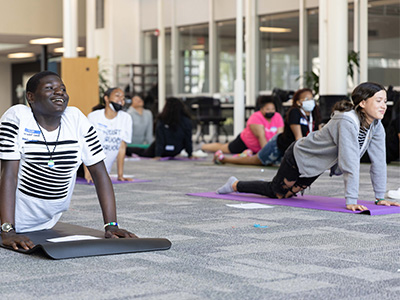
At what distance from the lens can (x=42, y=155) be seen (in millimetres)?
3697

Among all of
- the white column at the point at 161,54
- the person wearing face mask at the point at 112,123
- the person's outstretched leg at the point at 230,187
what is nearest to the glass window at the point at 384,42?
the white column at the point at 161,54

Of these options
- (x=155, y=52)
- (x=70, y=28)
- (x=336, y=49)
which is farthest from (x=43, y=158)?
(x=155, y=52)

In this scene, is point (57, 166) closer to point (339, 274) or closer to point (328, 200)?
point (339, 274)

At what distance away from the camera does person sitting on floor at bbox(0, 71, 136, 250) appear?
3605 millimetres

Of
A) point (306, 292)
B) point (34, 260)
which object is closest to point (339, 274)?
point (306, 292)

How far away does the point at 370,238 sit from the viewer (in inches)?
159

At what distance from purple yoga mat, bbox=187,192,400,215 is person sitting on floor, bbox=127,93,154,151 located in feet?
18.6

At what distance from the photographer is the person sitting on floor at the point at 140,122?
466 inches

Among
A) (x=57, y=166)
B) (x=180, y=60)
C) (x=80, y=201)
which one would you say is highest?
(x=180, y=60)

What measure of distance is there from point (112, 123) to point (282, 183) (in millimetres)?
2234

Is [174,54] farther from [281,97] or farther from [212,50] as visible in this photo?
[281,97]

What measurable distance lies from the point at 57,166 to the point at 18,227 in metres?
0.45

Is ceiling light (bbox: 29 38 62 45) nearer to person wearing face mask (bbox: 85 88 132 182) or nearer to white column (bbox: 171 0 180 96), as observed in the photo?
white column (bbox: 171 0 180 96)

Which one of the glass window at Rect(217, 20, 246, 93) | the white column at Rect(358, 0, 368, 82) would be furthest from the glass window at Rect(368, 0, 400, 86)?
the glass window at Rect(217, 20, 246, 93)
